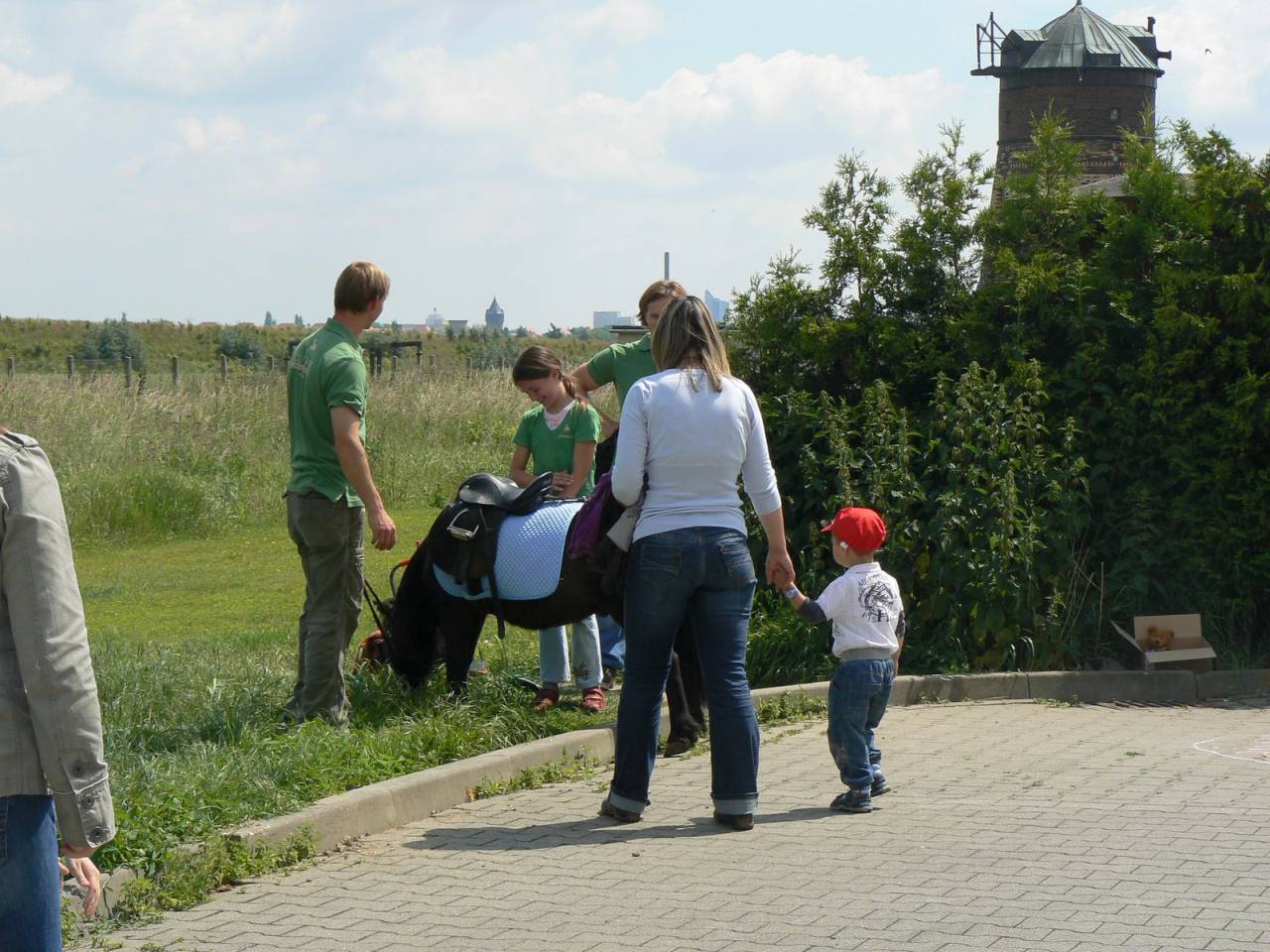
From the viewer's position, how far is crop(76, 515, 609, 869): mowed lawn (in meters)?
6.17

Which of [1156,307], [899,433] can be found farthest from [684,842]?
[1156,307]

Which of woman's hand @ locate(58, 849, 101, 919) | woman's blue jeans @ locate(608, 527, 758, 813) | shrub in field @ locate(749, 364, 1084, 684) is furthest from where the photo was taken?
shrub in field @ locate(749, 364, 1084, 684)

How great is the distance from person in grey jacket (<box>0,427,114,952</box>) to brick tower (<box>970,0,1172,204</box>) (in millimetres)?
47591

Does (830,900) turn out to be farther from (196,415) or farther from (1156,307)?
(196,415)

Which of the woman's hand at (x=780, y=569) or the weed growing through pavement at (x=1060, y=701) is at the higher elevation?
the woman's hand at (x=780, y=569)

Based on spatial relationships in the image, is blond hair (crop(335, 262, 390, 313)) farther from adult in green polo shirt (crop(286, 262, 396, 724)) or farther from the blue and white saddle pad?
the blue and white saddle pad

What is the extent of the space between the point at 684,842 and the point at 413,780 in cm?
123

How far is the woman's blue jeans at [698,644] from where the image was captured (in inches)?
255

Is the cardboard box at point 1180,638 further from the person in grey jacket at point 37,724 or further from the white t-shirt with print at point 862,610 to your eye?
the person in grey jacket at point 37,724

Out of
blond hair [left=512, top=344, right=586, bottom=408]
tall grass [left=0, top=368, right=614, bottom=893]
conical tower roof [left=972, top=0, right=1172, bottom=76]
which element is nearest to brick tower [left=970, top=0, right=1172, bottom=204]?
conical tower roof [left=972, top=0, right=1172, bottom=76]

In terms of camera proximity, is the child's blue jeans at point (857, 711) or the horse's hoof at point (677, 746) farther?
the horse's hoof at point (677, 746)

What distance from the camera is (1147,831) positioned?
6.41m

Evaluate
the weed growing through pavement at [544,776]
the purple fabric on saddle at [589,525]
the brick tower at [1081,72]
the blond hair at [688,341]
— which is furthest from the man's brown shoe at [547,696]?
the brick tower at [1081,72]

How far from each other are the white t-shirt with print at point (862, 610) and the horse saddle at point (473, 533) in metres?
1.84
